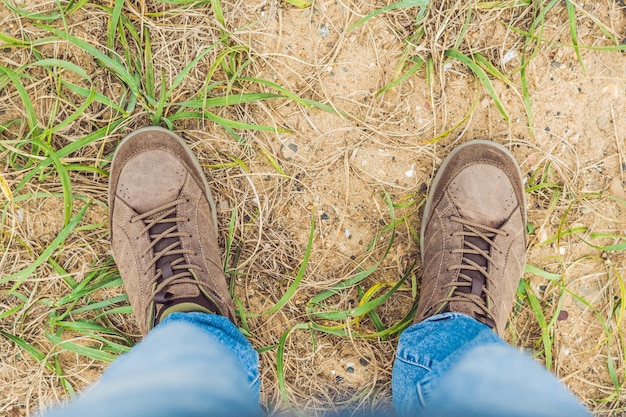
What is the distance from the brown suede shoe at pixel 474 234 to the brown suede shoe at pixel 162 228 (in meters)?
0.62

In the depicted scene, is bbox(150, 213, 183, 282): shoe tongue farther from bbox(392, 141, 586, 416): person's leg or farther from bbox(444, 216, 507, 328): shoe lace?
bbox(444, 216, 507, 328): shoe lace

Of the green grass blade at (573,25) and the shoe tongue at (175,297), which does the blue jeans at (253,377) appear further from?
the green grass blade at (573,25)

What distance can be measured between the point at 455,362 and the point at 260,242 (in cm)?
65

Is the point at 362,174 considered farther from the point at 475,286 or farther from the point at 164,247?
the point at 164,247

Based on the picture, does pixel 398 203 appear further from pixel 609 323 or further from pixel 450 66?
pixel 609 323

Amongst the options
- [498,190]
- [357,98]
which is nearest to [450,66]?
[357,98]

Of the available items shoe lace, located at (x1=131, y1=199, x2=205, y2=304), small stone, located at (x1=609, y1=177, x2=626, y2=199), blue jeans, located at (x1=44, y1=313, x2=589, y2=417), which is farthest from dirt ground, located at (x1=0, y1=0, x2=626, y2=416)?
blue jeans, located at (x1=44, y1=313, x2=589, y2=417)

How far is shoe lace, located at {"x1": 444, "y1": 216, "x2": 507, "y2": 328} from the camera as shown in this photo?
1.37m

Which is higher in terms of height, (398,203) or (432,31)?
(432,31)

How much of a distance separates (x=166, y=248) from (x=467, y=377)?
2.92 feet

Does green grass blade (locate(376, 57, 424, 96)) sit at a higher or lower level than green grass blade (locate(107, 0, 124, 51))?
higher

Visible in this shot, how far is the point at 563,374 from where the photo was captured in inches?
→ 58.2

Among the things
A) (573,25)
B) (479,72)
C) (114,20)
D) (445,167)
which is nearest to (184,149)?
(114,20)

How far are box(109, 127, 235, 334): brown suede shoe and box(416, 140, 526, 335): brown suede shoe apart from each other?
617 mm
